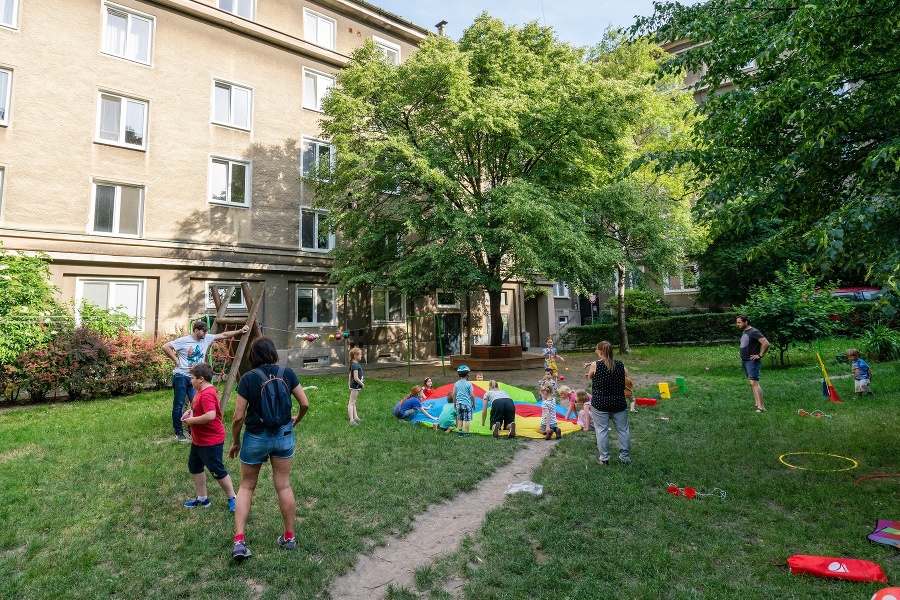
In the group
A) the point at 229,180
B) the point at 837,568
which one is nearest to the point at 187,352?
the point at 837,568

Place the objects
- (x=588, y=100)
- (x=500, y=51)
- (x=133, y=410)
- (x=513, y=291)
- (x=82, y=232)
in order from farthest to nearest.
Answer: (x=513, y=291) → (x=500, y=51) → (x=588, y=100) → (x=82, y=232) → (x=133, y=410)

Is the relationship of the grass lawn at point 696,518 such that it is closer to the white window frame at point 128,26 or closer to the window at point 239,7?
the white window frame at point 128,26

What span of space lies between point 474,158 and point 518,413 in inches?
438

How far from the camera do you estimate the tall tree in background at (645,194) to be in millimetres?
19672

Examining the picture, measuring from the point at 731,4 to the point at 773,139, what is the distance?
267 centimetres

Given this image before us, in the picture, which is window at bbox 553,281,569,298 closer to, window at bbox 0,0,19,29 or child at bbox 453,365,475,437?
child at bbox 453,365,475,437

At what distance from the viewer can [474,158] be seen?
19062mm

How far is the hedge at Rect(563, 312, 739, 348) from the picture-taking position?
24719 mm

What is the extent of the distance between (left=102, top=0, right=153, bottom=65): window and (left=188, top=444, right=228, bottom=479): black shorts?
18.0 metres

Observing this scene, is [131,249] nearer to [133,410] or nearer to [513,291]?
[133,410]

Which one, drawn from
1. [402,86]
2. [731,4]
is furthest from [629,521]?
[402,86]

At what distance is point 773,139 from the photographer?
6.59m

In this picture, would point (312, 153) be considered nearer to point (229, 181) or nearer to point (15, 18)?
point (229, 181)

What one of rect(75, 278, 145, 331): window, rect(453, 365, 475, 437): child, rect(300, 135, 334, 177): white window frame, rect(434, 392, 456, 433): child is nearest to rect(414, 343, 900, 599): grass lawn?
rect(453, 365, 475, 437): child
